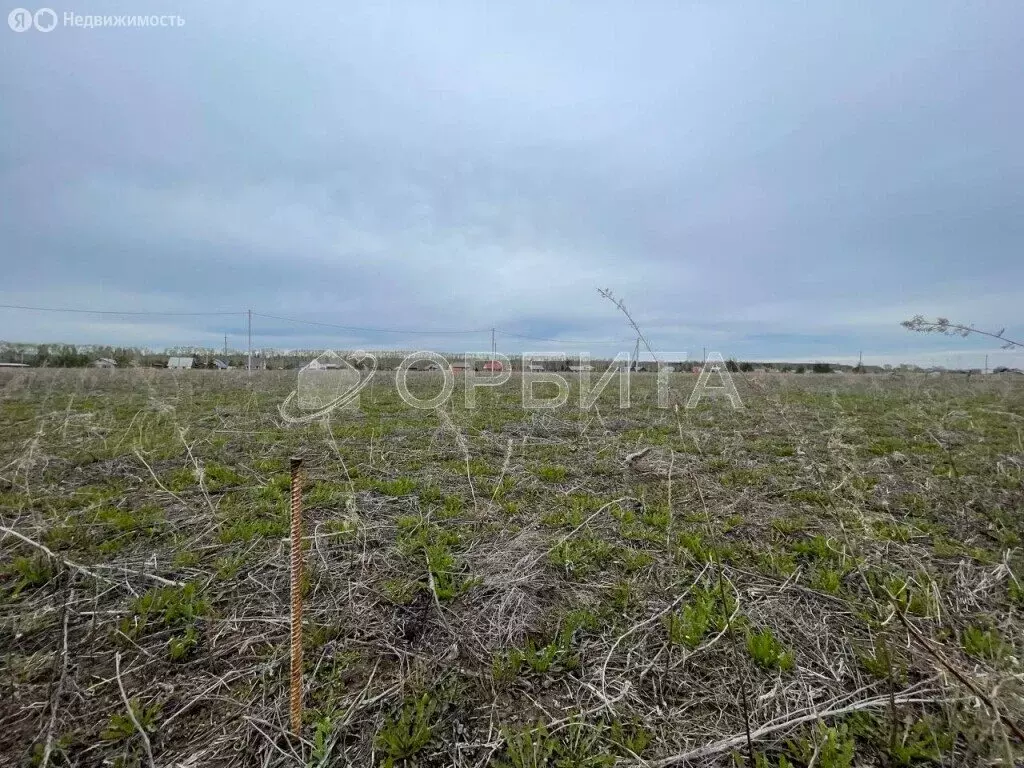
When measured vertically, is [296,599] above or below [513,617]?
above

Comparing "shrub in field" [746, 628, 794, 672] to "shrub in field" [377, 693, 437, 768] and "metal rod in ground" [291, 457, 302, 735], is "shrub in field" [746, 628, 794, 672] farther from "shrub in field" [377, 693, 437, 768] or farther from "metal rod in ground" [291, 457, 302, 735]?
"metal rod in ground" [291, 457, 302, 735]

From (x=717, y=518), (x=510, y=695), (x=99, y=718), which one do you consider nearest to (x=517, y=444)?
(x=717, y=518)

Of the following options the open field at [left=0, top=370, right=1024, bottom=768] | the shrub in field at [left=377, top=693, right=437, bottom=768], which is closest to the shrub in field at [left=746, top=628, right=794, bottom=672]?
the open field at [left=0, top=370, right=1024, bottom=768]

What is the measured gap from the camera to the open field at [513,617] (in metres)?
1.59

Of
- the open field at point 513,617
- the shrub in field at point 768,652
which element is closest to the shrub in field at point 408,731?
the open field at point 513,617

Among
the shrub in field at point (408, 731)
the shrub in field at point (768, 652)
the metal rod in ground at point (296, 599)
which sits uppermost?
the metal rod in ground at point (296, 599)

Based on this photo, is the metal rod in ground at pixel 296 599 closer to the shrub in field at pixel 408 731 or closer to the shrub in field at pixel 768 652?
the shrub in field at pixel 408 731

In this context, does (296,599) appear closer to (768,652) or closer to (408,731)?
(408,731)

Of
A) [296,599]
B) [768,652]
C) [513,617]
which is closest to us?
[296,599]

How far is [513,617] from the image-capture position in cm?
228

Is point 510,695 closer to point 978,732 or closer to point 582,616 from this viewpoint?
point 582,616

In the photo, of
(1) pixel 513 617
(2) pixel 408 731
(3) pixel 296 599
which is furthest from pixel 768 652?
(3) pixel 296 599

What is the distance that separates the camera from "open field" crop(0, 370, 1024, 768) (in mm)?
1593

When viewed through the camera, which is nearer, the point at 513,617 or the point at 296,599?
the point at 296,599
